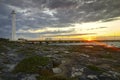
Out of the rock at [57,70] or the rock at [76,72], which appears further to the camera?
the rock at [57,70]

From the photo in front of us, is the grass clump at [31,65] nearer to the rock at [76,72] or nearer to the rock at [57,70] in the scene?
the rock at [57,70]

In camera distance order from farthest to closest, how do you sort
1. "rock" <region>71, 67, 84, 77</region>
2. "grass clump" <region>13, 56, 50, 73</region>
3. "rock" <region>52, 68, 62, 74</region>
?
"rock" <region>52, 68, 62, 74</region>
"grass clump" <region>13, 56, 50, 73</region>
"rock" <region>71, 67, 84, 77</region>

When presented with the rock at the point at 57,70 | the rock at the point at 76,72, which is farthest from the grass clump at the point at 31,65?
the rock at the point at 76,72

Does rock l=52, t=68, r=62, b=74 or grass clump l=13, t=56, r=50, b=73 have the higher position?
grass clump l=13, t=56, r=50, b=73

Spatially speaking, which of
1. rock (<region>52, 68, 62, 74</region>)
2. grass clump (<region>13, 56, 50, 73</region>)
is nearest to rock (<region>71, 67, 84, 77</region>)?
rock (<region>52, 68, 62, 74</region>)

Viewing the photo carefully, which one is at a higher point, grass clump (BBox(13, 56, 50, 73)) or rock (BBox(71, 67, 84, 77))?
grass clump (BBox(13, 56, 50, 73))

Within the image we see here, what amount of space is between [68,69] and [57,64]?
5.39ft

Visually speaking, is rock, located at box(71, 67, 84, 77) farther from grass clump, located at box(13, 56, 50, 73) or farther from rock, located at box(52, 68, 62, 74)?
grass clump, located at box(13, 56, 50, 73)

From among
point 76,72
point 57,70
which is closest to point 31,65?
point 57,70

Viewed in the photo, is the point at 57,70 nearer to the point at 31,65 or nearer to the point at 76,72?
the point at 76,72

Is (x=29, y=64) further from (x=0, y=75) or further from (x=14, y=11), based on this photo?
(x=14, y=11)

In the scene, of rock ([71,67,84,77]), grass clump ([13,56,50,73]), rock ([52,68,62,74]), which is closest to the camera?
rock ([71,67,84,77])

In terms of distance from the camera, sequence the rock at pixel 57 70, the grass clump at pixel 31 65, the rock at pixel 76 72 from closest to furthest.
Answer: the rock at pixel 76 72
the grass clump at pixel 31 65
the rock at pixel 57 70

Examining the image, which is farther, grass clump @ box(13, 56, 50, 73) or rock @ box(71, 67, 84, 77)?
grass clump @ box(13, 56, 50, 73)
